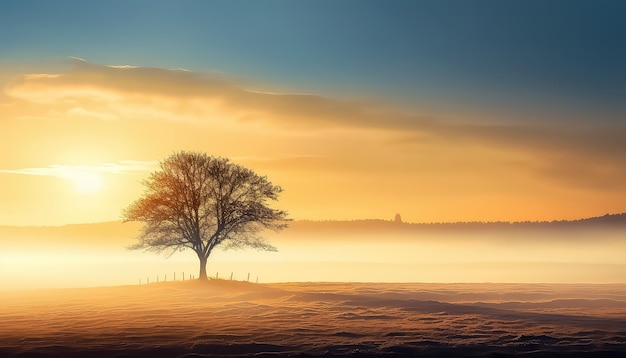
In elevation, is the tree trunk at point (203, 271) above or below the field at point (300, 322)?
above

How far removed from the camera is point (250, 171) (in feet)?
310

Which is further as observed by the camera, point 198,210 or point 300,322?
point 198,210

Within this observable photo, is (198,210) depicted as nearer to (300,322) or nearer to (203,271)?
(203,271)

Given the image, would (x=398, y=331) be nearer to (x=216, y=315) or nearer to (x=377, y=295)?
(x=216, y=315)

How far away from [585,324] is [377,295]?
97.7 feet

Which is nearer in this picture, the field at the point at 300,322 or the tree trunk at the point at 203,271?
the field at the point at 300,322

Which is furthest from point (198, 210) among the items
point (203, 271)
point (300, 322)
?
point (300, 322)

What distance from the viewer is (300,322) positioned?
56062 mm

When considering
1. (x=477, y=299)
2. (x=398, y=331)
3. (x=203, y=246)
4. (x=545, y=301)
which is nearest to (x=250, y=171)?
(x=203, y=246)

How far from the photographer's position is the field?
43719 millimetres

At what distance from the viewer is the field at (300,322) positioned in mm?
43719

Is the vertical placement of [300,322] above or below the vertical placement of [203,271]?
below

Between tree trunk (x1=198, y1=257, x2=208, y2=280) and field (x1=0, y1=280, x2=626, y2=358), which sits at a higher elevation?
tree trunk (x1=198, y1=257, x2=208, y2=280)

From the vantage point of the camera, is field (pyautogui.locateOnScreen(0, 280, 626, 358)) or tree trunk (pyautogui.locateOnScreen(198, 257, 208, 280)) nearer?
field (pyautogui.locateOnScreen(0, 280, 626, 358))
